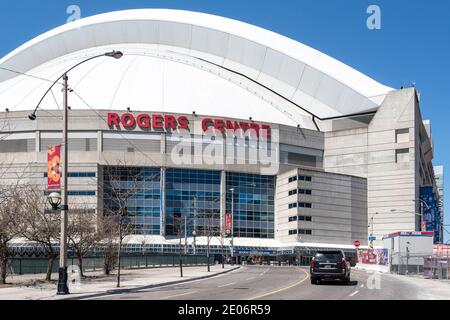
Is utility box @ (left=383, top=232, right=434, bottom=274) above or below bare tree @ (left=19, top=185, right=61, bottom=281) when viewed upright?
below

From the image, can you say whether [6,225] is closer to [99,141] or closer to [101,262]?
[101,262]

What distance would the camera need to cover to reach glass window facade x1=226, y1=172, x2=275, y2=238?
4269 inches

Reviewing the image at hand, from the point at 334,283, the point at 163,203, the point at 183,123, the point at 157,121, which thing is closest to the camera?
the point at 334,283

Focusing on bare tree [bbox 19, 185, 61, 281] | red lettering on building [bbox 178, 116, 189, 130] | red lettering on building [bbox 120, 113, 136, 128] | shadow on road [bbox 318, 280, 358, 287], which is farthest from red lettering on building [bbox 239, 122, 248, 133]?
shadow on road [bbox 318, 280, 358, 287]

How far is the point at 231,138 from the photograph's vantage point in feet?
350

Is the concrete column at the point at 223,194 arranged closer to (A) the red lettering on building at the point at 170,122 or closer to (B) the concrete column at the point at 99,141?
(A) the red lettering on building at the point at 170,122

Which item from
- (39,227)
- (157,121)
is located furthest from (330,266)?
(157,121)

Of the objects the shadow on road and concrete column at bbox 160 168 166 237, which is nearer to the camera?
the shadow on road

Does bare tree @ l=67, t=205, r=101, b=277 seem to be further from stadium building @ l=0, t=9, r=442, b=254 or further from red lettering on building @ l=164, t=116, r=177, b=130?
red lettering on building @ l=164, t=116, r=177, b=130

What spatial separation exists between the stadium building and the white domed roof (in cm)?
31

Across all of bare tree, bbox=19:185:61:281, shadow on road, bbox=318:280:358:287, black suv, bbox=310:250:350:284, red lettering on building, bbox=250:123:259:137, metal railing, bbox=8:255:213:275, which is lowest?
metal railing, bbox=8:255:213:275

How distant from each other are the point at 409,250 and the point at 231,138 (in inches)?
2162
